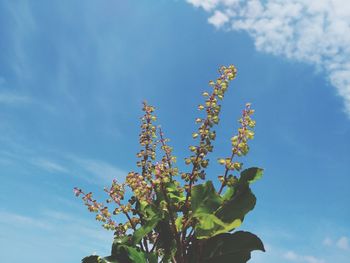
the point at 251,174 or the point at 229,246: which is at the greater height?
the point at 251,174

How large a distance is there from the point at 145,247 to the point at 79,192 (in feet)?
3.91

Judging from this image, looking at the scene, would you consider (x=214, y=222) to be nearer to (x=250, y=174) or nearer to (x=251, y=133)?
(x=250, y=174)

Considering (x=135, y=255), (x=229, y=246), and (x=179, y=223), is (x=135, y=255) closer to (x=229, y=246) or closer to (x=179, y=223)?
(x=179, y=223)

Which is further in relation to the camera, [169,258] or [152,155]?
[152,155]

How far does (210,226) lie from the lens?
196 inches

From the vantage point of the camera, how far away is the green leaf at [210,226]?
16.3 feet

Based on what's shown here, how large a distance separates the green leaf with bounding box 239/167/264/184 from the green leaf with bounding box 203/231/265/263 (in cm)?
74

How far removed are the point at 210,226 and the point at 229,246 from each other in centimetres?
59

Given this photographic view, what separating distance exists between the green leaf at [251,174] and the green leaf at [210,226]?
→ 18.9 inches

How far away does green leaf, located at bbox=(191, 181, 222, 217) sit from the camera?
5.05m

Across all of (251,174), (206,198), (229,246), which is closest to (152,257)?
(229,246)

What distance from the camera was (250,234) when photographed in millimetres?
5402

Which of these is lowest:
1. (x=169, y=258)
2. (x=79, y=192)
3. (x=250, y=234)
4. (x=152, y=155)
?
(x=169, y=258)

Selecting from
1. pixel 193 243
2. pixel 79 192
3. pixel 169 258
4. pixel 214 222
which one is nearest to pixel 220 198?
pixel 214 222
